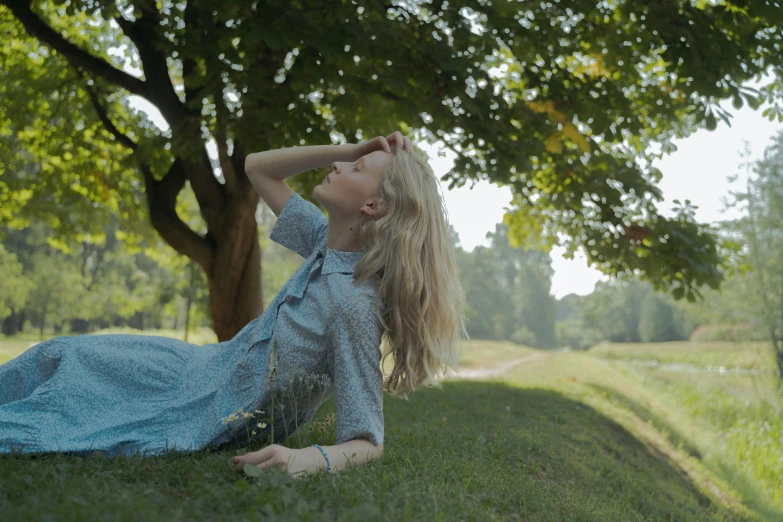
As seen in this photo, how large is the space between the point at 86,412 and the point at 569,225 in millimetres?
8129

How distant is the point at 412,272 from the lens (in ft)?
9.69

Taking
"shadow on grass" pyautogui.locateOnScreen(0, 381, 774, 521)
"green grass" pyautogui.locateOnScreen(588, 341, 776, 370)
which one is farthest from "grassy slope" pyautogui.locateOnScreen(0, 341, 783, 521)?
"green grass" pyautogui.locateOnScreen(588, 341, 776, 370)

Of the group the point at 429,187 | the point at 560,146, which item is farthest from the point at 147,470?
the point at 560,146

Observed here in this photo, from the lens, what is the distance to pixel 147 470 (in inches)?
109

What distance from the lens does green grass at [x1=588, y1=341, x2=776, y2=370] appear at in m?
24.4

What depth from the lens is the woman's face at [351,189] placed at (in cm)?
314

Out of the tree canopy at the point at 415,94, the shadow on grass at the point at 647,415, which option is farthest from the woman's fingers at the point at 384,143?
the shadow on grass at the point at 647,415

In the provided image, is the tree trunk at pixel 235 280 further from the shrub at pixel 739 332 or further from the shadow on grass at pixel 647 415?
the shrub at pixel 739 332

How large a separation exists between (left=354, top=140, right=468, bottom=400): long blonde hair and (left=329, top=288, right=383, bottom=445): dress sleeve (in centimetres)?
10

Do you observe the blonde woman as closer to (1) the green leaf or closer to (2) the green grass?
(1) the green leaf

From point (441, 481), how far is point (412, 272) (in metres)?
0.96

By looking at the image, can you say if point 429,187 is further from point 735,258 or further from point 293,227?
point 735,258

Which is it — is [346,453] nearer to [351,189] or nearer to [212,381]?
[212,381]

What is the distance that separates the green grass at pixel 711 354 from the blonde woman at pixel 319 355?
2238cm
